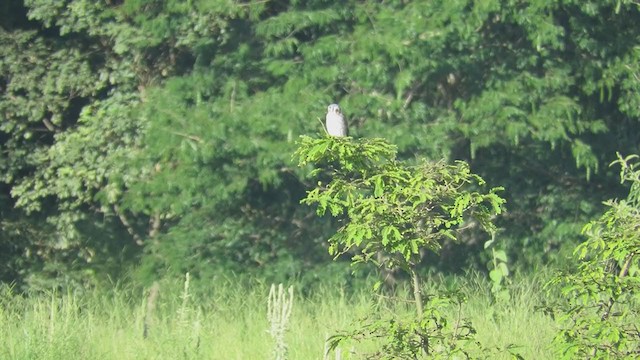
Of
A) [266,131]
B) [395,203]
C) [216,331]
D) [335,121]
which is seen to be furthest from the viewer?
[266,131]

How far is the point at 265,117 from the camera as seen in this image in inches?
430

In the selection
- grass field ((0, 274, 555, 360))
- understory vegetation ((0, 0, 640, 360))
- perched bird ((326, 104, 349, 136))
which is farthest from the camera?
understory vegetation ((0, 0, 640, 360))

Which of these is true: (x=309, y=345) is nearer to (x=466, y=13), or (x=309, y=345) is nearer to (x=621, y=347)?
(x=621, y=347)

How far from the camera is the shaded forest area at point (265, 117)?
11031 millimetres

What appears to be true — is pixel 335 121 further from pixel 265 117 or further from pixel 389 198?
pixel 265 117

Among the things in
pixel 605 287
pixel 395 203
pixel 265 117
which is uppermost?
pixel 395 203

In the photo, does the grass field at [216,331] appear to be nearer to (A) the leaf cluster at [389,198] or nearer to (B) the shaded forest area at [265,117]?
(A) the leaf cluster at [389,198]

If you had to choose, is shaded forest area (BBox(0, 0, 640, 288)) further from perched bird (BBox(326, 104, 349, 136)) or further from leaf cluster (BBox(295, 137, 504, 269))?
leaf cluster (BBox(295, 137, 504, 269))

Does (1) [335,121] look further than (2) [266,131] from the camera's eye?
No

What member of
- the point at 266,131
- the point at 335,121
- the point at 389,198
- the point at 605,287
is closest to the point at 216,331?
the point at 335,121

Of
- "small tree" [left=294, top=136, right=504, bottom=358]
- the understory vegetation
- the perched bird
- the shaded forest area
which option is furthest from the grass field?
the shaded forest area

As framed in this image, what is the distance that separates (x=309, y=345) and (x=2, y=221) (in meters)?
5.63

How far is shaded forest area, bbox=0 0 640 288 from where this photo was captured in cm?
1103

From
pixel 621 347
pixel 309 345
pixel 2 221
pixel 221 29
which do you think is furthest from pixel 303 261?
pixel 621 347
